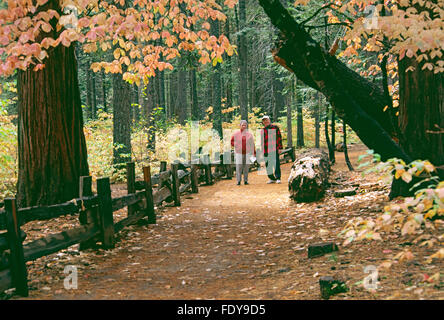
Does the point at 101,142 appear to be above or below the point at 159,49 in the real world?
below

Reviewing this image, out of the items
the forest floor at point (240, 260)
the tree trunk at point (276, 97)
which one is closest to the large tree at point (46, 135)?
the forest floor at point (240, 260)

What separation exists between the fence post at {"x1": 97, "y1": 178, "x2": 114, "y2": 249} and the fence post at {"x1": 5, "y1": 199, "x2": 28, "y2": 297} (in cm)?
202

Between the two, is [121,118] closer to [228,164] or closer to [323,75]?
[228,164]

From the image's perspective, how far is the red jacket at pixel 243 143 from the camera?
13.8 meters

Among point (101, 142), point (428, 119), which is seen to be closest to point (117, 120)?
point (101, 142)

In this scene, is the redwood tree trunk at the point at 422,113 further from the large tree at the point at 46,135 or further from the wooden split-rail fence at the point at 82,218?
the large tree at the point at 46,135

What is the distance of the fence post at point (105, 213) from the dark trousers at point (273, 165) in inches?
304

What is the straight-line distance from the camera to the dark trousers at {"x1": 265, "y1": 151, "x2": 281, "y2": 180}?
44.2ft

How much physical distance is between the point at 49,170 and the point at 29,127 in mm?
953

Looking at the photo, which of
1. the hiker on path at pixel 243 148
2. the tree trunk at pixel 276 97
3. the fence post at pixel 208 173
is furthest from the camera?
the tree trunk at pixel 276 97

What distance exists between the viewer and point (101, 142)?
16172mm

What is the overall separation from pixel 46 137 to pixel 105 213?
234 centimetres

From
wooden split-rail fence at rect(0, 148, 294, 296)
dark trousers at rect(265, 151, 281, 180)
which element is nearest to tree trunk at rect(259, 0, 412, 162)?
wooden split-rail fence at rect(0, 148, 294, 296)
